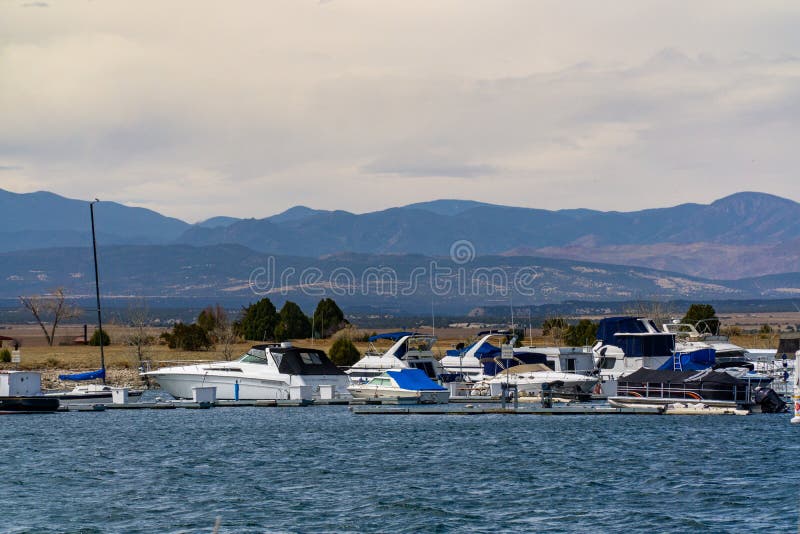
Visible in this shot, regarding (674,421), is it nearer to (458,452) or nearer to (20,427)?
(458,452)

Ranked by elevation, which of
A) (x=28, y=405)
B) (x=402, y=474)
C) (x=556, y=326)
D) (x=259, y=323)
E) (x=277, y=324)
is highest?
(x=259, y=323)

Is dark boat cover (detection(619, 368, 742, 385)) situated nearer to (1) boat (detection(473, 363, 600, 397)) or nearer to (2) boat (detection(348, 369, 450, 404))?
(1) boat (detection(473, 363, 600, 397))

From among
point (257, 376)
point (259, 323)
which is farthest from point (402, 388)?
point (259, 323)

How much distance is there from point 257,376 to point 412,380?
31.4 feet

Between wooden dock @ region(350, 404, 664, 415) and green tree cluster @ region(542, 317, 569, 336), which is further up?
green tree cluster @ region(542, 317, 569, 336)

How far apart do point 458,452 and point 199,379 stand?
30.2 metres

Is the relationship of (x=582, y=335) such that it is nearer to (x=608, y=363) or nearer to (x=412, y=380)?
(x=608, y=363)

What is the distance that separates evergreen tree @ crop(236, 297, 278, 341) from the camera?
136625 mm

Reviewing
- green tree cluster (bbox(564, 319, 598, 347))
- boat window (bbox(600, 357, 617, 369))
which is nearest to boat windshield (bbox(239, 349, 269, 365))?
boat window (bbox(600, 357, 617, 369))

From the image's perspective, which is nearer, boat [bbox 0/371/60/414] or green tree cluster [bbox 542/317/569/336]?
boat [bbox 0/371/60/414]

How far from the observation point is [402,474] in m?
47.2

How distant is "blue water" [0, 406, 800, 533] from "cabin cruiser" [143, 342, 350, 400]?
8458 mm

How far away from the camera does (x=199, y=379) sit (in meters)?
80.0

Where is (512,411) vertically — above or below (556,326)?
below
